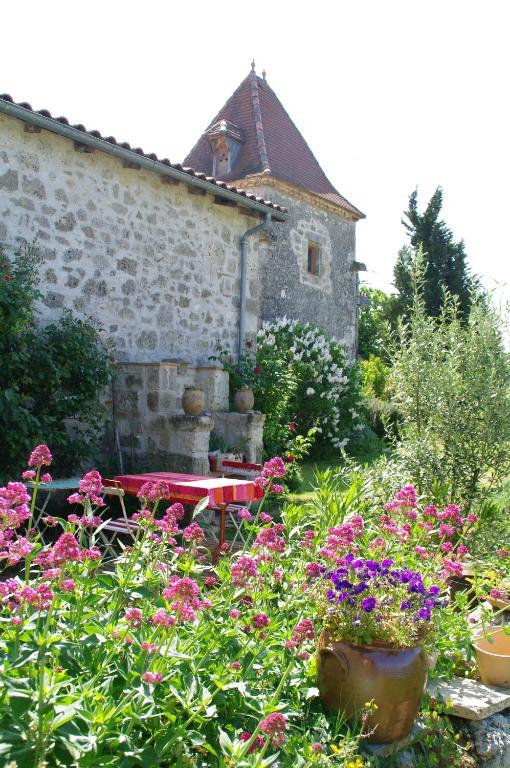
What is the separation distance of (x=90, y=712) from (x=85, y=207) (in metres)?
6.21

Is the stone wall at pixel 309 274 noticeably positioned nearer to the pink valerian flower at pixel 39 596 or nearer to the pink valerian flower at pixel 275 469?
the pink valerian flower at pixel 275 469

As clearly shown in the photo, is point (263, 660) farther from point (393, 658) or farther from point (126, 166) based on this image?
point (126, 166)

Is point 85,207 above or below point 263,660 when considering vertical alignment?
above

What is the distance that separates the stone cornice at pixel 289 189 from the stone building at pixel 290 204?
2 centimetres

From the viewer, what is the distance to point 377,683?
287 cm

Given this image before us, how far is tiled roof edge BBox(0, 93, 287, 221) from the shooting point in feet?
20.6

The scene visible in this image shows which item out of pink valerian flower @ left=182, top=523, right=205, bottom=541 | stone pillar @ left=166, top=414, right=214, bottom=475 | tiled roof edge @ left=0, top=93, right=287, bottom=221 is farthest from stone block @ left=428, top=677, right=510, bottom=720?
tiled roof edge @ left=0, top=93, right=287, bottom=221

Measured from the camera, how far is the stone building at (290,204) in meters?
15.6

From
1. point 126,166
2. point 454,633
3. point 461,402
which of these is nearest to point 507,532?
point 461,402

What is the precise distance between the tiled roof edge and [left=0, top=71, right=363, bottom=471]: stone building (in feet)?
0.04

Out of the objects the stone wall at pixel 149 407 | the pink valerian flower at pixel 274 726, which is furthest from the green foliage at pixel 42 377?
the pink valerian flower at pixel 274 726

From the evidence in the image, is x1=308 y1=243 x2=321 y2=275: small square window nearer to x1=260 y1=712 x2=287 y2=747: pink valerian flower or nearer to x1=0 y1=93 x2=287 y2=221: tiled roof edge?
x1=0 y1=93 x2=287 y2=221: tiled roof edge

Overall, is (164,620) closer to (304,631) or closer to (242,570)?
(242,570)

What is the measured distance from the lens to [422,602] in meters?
3.04
